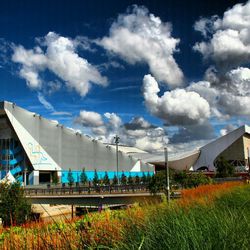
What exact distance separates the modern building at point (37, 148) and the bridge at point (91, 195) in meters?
25.0

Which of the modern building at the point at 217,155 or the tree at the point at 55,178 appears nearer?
the tree at the point at 55,178

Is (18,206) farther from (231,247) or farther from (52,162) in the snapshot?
(52,162)

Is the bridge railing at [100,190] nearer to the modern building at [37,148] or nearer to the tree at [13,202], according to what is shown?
the tree at [13,202]

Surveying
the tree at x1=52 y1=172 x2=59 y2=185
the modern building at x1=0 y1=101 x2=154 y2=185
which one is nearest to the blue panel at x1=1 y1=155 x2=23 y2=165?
the modern building at x1=0 y1=101 x2=154 y2=185

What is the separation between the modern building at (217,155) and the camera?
90.2m

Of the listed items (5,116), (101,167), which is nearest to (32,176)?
(5,116)

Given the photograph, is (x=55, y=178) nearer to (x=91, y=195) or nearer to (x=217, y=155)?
(x=91, y=195)

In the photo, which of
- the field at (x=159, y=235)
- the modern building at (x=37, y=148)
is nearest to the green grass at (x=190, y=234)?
the field at (x=159, y=235)

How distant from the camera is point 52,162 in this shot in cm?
6988

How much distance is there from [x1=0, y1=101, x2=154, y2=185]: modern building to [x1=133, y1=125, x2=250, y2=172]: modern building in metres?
29.1

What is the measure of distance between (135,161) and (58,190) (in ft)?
176

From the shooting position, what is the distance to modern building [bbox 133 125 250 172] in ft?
296

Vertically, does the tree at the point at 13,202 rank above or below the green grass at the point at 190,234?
below

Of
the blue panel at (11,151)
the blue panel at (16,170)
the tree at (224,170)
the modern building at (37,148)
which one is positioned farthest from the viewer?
the blue panel at (11,151)
